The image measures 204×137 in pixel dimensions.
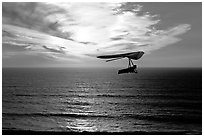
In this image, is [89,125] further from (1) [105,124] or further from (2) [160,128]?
(2) [160,128]

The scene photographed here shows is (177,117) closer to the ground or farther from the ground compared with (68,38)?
closer to the ground

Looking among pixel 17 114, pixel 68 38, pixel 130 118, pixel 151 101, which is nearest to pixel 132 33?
pixel 68 38

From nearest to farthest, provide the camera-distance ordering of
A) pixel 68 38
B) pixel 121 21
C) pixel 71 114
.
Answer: pixel 121 21 → pixel 68 38 → pixel 71 114

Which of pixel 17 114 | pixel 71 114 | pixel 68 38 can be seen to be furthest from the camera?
pixel 71 114

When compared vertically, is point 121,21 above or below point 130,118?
above

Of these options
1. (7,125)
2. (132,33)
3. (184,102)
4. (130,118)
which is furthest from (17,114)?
(184,102)

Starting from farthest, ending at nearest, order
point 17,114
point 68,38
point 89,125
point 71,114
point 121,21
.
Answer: point 71,114, point 17,114, point 89,125, point 68,38, point 121,21

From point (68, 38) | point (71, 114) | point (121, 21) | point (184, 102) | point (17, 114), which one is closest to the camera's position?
point (121, 21)

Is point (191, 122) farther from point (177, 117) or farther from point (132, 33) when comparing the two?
point (132, 33)

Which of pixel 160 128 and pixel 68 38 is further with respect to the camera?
pixel 160 128
